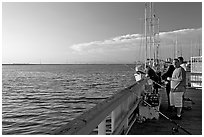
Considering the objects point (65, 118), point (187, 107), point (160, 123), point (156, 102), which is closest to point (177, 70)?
point (156, 102)

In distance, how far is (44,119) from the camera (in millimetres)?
15898

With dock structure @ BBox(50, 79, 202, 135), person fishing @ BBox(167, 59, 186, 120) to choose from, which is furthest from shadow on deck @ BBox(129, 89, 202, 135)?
person fishing @ BBox(167, 59, 186, 120)

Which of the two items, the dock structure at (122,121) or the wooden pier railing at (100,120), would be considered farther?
the dock structure at (122,121)

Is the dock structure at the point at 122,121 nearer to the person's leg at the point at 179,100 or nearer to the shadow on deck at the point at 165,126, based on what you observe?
the shadow on deck at the point at 165,126

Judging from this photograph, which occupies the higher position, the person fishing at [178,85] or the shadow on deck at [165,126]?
the person fishing at [178,85]

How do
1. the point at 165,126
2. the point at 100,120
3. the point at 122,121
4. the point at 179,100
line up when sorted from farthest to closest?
the point at 179,100 → the point at 165,126 → the point at 122,121 → the point at 100,120

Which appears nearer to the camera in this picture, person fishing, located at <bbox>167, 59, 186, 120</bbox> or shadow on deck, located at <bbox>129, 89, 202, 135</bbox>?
shadow on deck, located at <bbox>129, 89, 202, 135</bbox>

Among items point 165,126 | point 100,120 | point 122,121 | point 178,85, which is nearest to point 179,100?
point 178,85

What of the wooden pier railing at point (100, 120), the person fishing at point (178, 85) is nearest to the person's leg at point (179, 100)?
the person fishing at point (178, 85)

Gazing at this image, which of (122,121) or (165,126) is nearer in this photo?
(122,121)

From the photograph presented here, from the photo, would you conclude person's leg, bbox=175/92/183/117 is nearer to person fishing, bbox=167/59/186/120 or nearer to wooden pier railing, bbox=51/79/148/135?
person fishing, bbox=167/59/186/120

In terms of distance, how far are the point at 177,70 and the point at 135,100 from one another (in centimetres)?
139

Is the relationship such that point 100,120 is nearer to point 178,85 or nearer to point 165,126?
point 165,126

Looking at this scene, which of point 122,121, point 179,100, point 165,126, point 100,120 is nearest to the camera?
point 100,120
